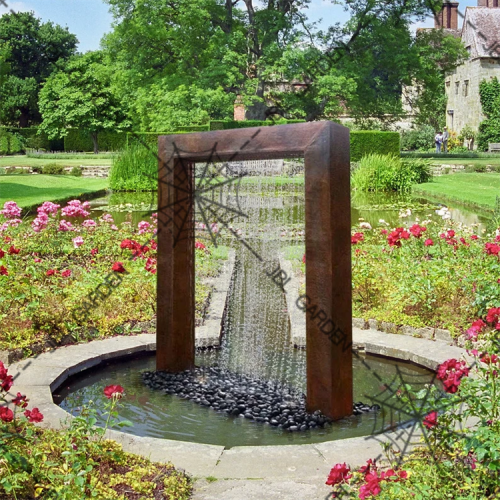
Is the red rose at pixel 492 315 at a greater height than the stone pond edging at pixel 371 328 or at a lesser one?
greater

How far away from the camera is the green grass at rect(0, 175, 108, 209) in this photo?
50.9 ft

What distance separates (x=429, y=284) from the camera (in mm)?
5902

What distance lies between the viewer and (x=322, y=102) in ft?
89.6

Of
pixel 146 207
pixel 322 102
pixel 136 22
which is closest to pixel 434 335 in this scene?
pixel 146 207

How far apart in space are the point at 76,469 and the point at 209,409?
1733 mm

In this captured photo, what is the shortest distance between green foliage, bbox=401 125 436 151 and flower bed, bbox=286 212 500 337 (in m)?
32.9

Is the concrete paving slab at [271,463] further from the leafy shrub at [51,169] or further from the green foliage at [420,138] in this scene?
the green foliage at [420,138]

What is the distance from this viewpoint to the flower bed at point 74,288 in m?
5.44

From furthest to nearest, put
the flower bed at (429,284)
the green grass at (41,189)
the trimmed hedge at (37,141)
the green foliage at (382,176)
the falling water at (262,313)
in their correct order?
1. the trimmed hedge at (37,141)
2. the green foliage at (382,176)
3. the green grass at (41,189)
4. the flower bed at (429,284)
5. the falling water at (262,313)

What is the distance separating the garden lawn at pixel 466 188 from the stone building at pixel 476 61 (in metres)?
16.4

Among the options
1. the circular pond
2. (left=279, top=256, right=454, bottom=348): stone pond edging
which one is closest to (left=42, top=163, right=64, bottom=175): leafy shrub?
(left=279, top=256, right=454, bottom=348): stone pond edging

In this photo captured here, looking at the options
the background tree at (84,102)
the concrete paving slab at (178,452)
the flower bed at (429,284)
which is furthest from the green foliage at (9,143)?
the concrete paving slab at (178,452)

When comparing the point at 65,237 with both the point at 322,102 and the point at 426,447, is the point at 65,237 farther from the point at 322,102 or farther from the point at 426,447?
the point at 322,102

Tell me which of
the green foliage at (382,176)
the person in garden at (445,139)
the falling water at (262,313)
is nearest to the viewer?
the falling water at (262,313)
